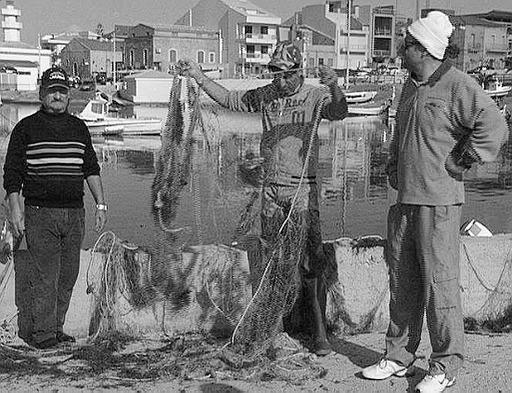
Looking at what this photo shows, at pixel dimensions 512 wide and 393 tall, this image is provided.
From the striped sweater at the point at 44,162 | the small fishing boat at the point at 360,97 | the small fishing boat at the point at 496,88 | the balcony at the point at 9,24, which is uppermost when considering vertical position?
the balcony at the point at 9,24

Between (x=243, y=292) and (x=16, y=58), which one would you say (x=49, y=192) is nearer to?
(x=243, y=292)

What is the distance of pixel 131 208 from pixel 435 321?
10.4 m

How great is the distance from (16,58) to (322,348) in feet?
232

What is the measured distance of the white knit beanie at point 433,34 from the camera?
4.00 meters

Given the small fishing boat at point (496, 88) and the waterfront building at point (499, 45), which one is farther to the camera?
the waterfront building at point (499, 45)

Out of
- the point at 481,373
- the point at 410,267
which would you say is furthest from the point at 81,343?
the point at 481,373

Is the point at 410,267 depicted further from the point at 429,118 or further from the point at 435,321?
the point at 429,118

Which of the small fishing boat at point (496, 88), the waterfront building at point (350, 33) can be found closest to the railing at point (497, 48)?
the waterfront building at point (350, 33)

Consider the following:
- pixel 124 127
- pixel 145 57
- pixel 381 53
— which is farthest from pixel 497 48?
pixel 124 127

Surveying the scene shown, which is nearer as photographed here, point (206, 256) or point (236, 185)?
point (206, 256)

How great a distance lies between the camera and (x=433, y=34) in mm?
4004

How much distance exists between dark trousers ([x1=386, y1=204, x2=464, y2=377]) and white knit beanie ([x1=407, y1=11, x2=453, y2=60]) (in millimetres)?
888

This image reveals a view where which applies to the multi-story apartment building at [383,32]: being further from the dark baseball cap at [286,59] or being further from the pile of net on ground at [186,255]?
the dark baseball cap at [286,59]

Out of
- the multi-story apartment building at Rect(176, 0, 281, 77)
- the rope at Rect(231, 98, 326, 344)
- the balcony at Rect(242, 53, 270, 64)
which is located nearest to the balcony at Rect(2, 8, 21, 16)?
the multi-story apartment building at Rect(176, 0, 281, 77)
